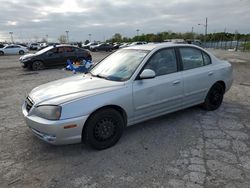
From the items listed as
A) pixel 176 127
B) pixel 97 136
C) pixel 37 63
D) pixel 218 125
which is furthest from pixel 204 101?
pixel 37 63

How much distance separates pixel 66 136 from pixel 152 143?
4.61 ft

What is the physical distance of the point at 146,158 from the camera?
3.34m

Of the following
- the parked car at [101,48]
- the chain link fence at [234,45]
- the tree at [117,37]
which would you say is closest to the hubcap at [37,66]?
the parked car at [101,48]

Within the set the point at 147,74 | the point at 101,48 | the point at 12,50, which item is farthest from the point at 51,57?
the point at 101,48

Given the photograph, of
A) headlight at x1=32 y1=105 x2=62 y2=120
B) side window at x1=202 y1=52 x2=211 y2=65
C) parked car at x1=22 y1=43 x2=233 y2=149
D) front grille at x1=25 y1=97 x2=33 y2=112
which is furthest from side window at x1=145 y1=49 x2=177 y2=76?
front grille at x1=25 y1=97 x2=33 y2=112

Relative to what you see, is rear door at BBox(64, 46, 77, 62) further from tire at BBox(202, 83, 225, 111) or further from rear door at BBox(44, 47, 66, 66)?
tire at BBox(202, 83, 225, 111)

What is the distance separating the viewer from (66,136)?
3236mm

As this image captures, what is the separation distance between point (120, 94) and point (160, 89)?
0.84 metres

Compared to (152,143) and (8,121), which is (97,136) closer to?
(152,143)

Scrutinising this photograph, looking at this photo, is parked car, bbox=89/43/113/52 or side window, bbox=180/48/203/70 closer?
side window, bbox=180/48/203/70

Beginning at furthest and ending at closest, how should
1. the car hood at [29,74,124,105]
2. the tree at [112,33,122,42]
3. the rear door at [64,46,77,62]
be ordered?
the tree at [112,33,122,42] → the rear door at [64,46,77,62] → the car hood at [29,74,124,105]

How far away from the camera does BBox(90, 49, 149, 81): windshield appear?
394 cm

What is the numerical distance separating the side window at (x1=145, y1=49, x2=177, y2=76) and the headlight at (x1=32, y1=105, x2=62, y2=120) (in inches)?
65.6

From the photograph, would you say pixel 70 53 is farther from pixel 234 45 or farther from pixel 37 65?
pixel 234 45
